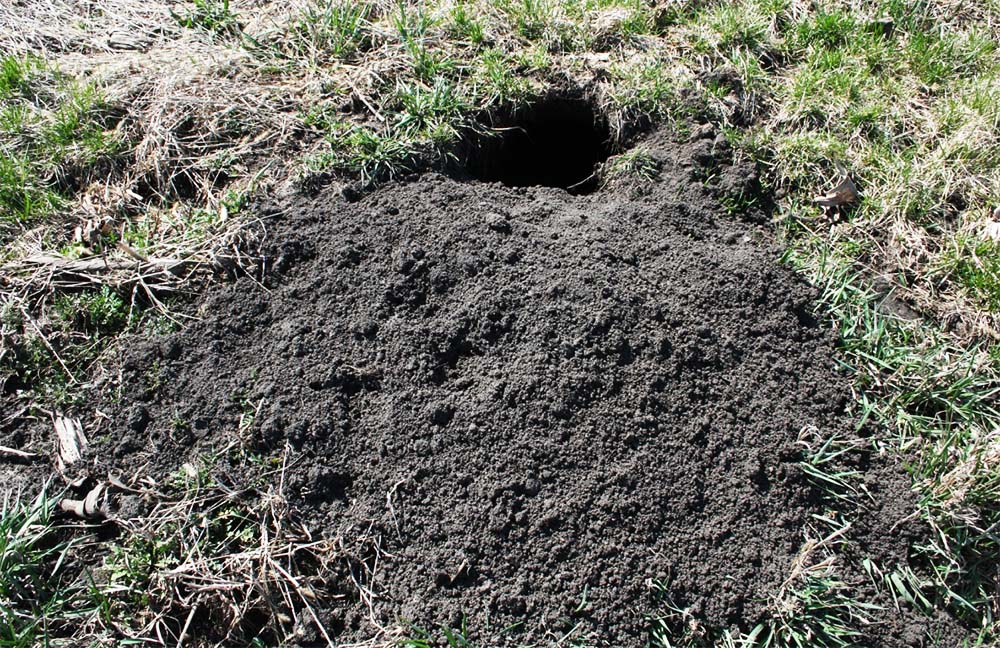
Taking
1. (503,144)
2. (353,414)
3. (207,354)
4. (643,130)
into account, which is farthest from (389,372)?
(643,130)

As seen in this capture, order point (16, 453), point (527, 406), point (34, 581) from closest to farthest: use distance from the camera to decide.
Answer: point (34, 581) < point (527, 406) < point (16, 453)

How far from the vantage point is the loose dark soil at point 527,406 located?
211 cm

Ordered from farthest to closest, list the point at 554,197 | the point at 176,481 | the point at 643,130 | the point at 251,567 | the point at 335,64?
the point at 335,64
the point at 643,130
the point at 554,197
the point at 176,481
the point at 251,567

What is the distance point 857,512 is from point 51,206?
3.12m

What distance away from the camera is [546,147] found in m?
3.49

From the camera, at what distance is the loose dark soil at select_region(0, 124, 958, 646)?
2113mm

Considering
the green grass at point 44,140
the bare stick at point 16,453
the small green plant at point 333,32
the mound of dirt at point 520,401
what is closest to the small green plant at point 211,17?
the small green plant at point 333,32

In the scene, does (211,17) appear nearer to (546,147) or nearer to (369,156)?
(369,156)

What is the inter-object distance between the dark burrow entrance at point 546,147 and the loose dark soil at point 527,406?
20.9 inches

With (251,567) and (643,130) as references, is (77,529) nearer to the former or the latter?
(251,567)

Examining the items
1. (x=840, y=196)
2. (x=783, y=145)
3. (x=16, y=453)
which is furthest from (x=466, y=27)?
(x=16, y=453)

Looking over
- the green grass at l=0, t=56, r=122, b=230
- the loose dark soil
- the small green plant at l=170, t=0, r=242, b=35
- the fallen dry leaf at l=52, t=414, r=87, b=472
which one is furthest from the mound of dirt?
the small green plant at l=170, t=0, r=242, b=35

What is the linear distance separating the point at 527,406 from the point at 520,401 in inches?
1.1

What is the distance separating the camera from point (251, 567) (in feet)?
7.14
